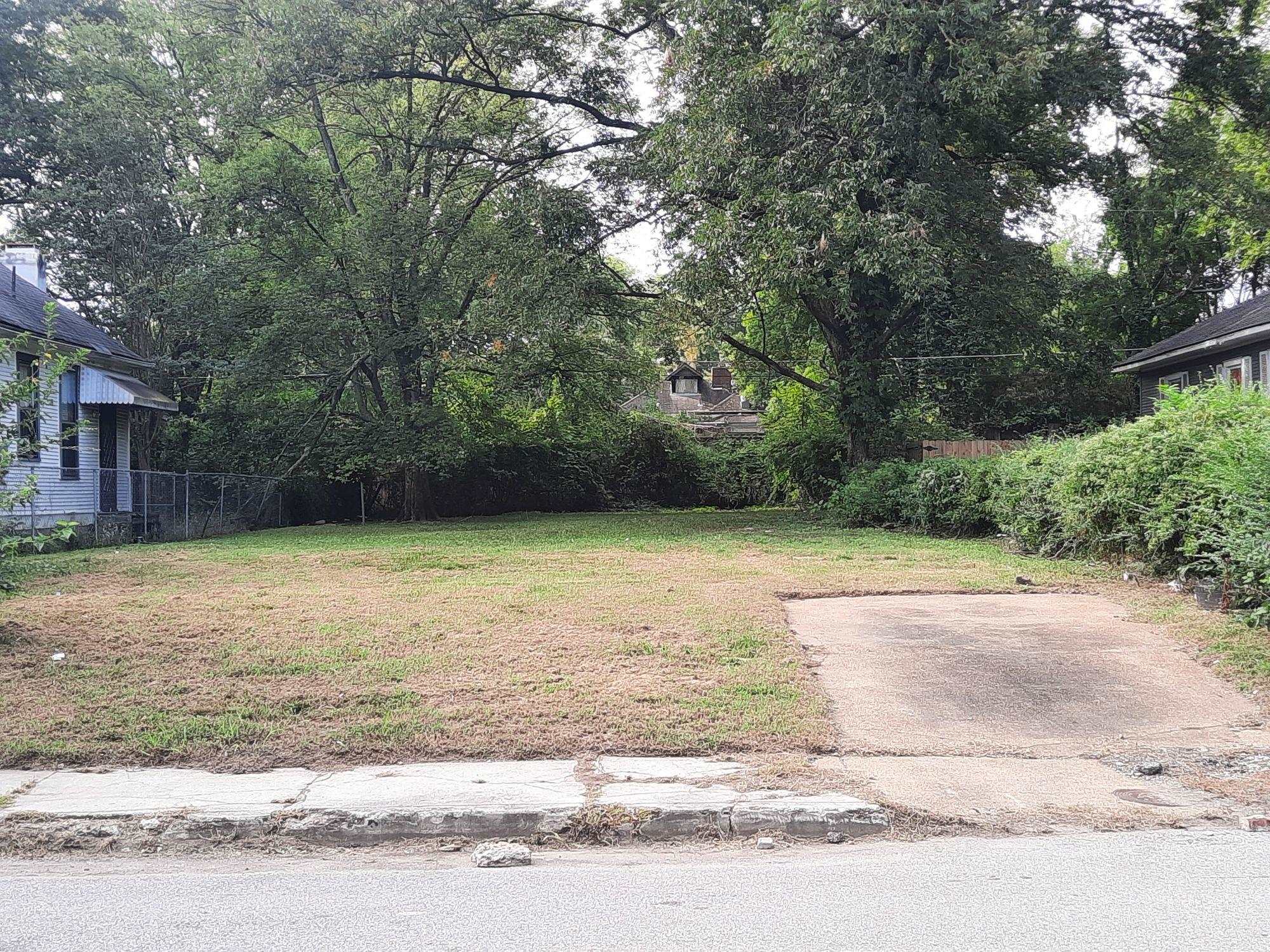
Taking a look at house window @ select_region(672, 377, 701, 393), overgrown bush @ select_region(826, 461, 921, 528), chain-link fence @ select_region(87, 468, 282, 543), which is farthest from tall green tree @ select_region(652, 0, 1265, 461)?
house window @ select_region(672, 377, 701, 393)

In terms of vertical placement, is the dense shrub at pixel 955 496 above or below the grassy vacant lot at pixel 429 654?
above

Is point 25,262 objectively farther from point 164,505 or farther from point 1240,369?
point 1240,369

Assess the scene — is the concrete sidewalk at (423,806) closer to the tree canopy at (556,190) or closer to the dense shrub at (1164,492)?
the dense shrub at (1164,492)

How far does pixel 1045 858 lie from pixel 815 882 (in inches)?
45.8

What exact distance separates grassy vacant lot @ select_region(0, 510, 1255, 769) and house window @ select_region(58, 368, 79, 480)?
797 centimetres

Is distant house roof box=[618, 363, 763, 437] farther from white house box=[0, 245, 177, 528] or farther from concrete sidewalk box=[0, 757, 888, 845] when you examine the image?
concrete sidewalk box=[0, 757, 888, 845]

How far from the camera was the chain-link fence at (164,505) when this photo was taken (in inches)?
874

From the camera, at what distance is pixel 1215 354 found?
26.6 meters

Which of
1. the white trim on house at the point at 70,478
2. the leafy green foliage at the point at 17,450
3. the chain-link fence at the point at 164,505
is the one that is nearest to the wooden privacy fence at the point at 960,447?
the chain-link fence at the point at 164,505

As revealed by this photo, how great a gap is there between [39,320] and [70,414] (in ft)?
7.68

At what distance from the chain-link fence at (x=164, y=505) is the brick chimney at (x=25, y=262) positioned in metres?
4.95

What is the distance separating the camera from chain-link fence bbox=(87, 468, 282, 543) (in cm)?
2220

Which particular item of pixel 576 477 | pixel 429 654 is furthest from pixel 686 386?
pixel 429 654

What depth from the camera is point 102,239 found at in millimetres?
28500
